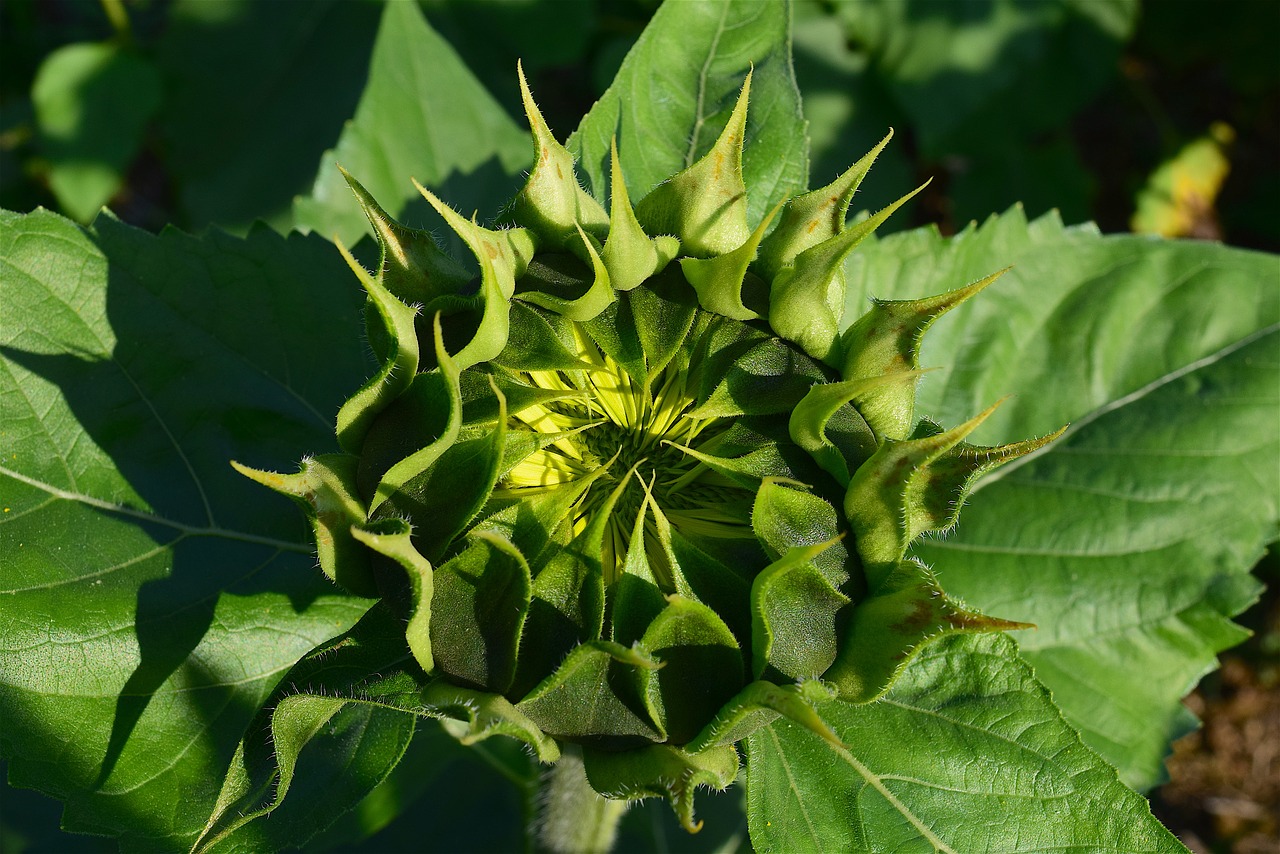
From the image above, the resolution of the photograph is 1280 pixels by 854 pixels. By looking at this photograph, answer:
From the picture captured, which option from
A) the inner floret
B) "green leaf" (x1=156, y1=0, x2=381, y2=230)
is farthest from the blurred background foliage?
the inner floret

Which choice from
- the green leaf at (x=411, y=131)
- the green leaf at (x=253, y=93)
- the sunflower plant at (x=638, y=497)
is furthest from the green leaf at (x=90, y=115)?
the sunflower plant at (x=638, y=497)

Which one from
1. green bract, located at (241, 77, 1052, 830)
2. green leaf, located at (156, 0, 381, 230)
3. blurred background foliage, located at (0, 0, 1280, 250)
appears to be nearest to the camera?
green bract, located at (241, 77, 1052, 830)

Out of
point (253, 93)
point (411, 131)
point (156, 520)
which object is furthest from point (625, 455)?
point (253, 93)

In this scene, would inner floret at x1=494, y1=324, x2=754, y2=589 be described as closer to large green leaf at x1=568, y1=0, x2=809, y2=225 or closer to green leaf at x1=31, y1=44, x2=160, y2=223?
large green leaf at x1=568, y1=0, x2=809, y2=225

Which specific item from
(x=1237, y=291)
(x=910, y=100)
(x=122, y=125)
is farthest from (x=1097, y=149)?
(x=122, y=125)

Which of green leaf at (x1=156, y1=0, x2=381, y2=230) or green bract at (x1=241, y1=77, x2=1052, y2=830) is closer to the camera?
green bract at (x1=241, y1=77, x2=1052, y2=830)

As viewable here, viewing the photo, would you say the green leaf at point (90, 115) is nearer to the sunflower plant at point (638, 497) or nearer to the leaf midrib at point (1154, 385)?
the sunflower plant at point (638, 497)

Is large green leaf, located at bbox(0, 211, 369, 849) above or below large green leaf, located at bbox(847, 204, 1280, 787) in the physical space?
above
